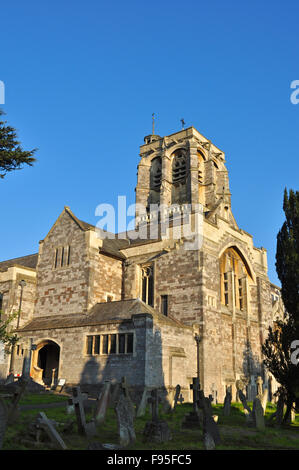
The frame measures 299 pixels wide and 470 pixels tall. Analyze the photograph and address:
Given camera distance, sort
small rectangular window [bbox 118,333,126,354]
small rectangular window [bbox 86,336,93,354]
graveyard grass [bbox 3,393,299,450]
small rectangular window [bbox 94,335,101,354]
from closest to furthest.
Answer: graveyard grass [bbox 3,393,299,450]
small rectangular window [bbox 118,333,126,354]
small rectangular window [bbox 94,335,101,354]
small rectangular window [bbox 86,336,93,354]

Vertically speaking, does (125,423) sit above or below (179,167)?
below

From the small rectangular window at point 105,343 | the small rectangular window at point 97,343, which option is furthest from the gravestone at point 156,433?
the small rectangular window at point 97,343

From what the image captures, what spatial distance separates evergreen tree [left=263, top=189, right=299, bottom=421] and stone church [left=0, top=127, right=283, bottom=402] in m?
7.00

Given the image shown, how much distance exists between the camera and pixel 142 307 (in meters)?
25.8

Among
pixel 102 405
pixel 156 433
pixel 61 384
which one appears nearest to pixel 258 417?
pixel 156 433

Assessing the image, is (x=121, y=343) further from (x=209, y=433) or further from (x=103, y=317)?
(x=209, y=433)

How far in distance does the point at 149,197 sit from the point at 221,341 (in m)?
24.6

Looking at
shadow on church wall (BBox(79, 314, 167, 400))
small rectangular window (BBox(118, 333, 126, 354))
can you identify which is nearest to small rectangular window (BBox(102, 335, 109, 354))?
shadow on church wall (BBox(79, 314, 167, 400))

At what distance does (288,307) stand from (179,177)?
33210mm

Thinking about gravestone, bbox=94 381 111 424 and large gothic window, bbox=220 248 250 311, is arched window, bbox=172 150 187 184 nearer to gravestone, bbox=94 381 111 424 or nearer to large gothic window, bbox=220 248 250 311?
large gothic window, bbox=220 248 250 311

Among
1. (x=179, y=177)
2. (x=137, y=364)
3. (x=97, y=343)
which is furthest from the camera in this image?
(x=179, y=177)

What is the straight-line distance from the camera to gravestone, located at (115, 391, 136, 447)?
33.4 feet
